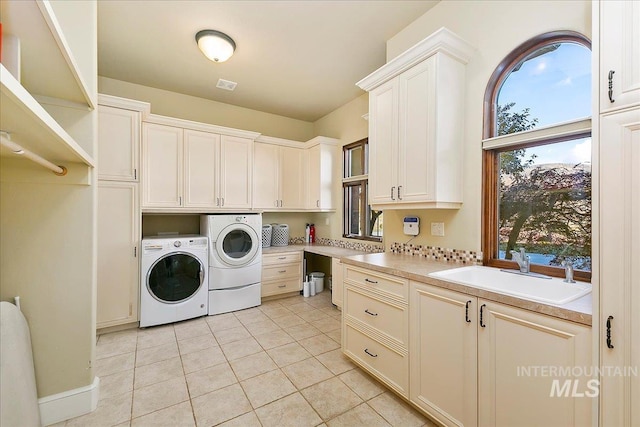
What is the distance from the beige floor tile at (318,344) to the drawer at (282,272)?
135 cm

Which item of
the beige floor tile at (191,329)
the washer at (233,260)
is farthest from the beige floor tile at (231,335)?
the washer at (233,260)

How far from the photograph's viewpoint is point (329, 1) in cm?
228

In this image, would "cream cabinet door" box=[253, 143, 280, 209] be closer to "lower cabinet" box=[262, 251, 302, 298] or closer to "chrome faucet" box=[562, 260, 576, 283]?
"lower cabinet" box=[262, 251, 302, 298]

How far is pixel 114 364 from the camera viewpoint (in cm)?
229

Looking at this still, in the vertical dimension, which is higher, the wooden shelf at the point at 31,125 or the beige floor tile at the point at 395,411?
the wooden shelf at the point at 31,125

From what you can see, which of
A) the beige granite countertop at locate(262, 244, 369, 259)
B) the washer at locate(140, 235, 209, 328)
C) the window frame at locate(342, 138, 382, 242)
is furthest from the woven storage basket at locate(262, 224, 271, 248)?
the window frame at locate(342, 138, 382, 242)

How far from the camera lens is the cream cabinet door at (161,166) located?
10.6ft

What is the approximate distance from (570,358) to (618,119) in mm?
939

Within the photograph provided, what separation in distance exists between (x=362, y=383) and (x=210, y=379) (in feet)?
3.81

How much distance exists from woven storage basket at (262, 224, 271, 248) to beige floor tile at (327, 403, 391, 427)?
2.86 meters

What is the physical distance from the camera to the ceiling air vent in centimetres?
360

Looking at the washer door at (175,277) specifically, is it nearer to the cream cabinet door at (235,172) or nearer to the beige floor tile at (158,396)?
the cream cabinet door at (235,172)

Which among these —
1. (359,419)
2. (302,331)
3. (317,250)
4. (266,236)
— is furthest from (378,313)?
(266,236)

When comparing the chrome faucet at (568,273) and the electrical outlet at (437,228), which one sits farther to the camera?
the electrical outlet at (437,228)
